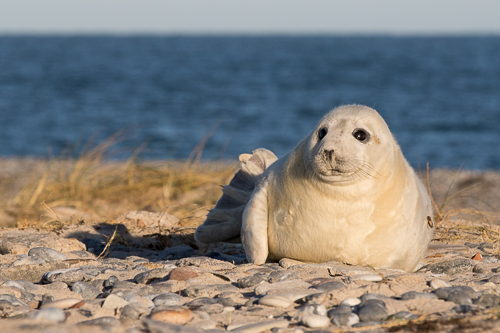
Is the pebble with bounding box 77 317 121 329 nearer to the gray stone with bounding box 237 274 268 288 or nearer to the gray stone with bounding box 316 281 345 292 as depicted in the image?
the gray stone with bounding box 237 274 268 288

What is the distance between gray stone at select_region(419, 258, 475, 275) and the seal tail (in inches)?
55.6

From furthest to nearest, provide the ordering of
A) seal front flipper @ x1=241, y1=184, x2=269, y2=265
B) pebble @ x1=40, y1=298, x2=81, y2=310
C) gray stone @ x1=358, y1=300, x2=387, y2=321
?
1. seal front flipper @ x1=241, y1=184, x2=269, y2=265
2. pebble @ x1=40, y1=298, x2=81, y2=310
3. gray stone @ x1=358, y1=300, x2=387, y2=321

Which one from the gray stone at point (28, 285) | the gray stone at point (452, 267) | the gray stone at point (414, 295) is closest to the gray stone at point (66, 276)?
the gray stone at point (28, 285)

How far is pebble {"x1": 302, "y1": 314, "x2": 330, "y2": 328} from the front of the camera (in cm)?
264

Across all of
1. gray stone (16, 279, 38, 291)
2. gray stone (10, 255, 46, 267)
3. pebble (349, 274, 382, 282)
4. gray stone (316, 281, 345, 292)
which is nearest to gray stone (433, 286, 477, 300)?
pebble (349, 274, 382, 282)

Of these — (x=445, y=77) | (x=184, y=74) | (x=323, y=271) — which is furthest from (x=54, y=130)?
(x=445, y=77)

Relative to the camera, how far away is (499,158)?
16547 mm

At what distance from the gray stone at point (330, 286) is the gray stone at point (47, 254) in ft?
6.56

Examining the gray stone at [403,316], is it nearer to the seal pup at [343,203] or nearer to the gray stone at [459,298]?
the gray stone at [459,298]

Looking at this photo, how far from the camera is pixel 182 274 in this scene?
346 centimetres

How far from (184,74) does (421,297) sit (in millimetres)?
45773

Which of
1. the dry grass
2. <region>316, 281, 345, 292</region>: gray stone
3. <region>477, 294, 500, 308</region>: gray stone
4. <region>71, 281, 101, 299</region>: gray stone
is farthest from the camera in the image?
the dry grass

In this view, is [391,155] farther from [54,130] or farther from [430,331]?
[54,130]

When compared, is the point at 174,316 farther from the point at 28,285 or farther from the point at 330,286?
the point at 28,285
